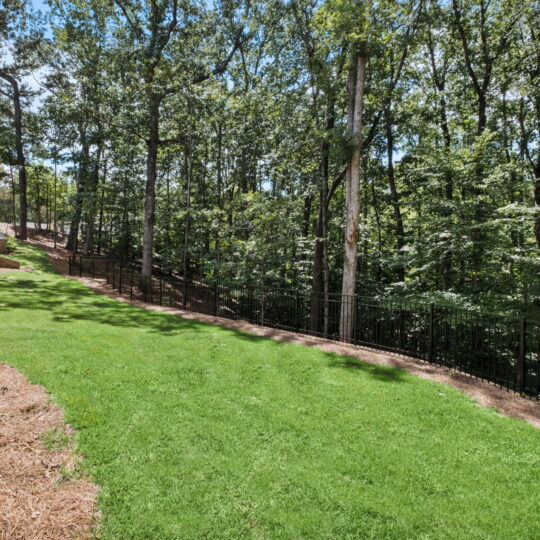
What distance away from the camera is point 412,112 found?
43.2ft

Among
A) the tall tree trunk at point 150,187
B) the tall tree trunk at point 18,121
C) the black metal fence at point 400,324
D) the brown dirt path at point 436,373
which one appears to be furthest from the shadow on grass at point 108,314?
the tall tree trunk at point 18,121

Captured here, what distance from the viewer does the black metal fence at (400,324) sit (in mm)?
7270

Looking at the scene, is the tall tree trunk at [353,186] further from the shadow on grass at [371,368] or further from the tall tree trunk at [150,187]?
the tall tree trunk at [150,187]

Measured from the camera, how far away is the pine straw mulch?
249 cm

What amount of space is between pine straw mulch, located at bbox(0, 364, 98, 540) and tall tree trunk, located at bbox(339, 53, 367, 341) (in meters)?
7.35

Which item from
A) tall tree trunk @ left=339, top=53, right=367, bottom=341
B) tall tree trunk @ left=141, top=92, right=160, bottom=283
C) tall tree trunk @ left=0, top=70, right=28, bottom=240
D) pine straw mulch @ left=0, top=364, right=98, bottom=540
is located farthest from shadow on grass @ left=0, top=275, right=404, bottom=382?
tall tree trunk @ left=0, top=70, right=28, bottom=240

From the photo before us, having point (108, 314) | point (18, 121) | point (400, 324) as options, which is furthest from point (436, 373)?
point (18, 121)

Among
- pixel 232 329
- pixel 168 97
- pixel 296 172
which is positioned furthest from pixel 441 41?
pixel 232 329

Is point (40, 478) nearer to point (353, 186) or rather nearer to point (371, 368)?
point (371, 368)

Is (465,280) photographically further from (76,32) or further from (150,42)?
(76,32)

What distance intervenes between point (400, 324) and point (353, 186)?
464 centimetres

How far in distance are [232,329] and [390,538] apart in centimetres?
731

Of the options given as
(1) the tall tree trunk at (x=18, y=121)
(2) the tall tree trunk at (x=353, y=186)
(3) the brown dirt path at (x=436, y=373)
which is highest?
(1) the tall tree trunk at (x=18, y=121)

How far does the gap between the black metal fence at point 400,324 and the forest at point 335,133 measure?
908 mm
